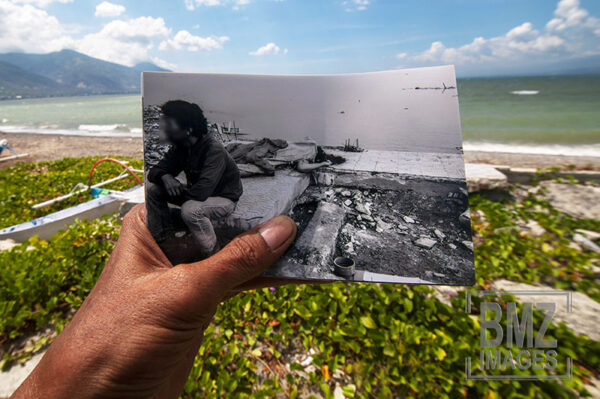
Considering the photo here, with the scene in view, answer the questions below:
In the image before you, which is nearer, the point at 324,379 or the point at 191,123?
the point at 191,123

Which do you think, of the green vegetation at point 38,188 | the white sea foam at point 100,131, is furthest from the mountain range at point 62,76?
the green vegetation at point 38,188

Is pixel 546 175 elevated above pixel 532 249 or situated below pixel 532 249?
above

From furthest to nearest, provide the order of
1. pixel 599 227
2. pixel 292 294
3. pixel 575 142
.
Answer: pixel 575 142 → pixel 599 227 → pixel 292 294

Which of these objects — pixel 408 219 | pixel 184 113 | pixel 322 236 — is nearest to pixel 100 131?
pixel 184 113

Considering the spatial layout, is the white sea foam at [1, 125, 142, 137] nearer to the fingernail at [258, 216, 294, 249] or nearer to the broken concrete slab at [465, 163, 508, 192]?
the broken concrete slab at [465, 163, 508, 192]

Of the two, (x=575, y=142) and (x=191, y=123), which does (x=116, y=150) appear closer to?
(x=191, y=123)

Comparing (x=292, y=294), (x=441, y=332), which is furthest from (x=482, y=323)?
(x=292, y=294)

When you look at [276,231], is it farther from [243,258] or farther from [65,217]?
[65,217]

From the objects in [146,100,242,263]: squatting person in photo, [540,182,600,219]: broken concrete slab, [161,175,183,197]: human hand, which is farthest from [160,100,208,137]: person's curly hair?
[540,182,600,219]: broken concrete slab
